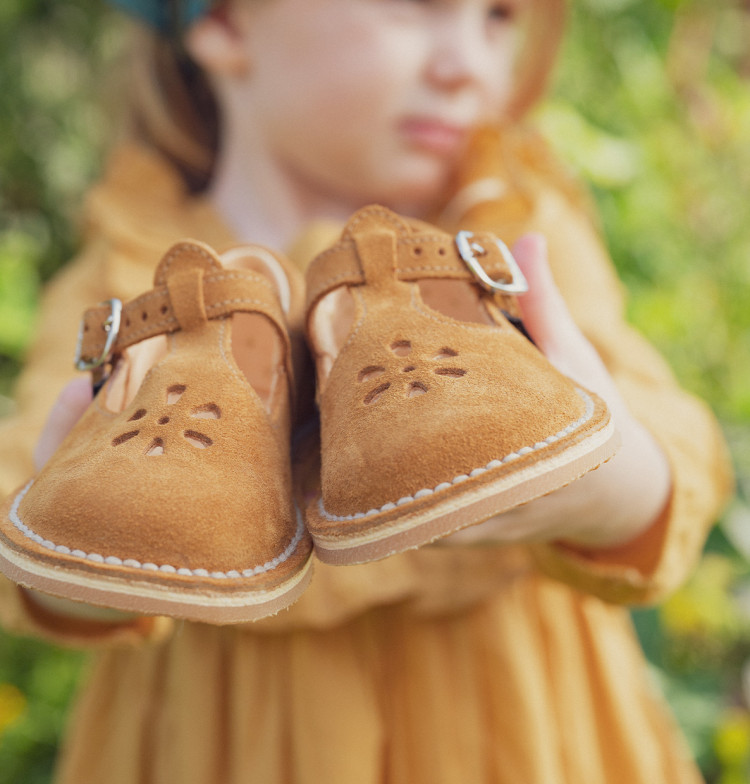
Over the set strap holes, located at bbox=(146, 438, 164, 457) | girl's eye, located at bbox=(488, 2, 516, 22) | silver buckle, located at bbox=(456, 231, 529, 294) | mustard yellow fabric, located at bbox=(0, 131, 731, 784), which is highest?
girl's eye, located at bbox=(488, 2, 516, 22)

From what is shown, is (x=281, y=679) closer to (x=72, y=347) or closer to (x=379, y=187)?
(x=72, y=347)

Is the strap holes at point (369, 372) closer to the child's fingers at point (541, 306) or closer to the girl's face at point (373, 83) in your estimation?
the child's fingers at point (541, 306)

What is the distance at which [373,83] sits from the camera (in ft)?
2.99

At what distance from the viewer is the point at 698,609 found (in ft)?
4.83

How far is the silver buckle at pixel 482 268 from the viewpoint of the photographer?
62cm

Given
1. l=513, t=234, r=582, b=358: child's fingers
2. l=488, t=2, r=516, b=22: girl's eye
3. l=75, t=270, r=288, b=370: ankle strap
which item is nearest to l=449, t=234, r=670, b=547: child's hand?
l=513, t=234, r=582, b=358: child's fingers

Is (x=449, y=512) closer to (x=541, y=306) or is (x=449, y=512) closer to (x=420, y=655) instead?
(x=541, y=306)

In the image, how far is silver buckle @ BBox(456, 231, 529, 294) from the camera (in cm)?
62

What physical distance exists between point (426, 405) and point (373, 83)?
561 millimetres

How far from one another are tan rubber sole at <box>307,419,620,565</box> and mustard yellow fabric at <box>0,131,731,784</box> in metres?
0.30

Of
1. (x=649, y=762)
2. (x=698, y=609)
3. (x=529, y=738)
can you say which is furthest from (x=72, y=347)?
(x=698, y=609)

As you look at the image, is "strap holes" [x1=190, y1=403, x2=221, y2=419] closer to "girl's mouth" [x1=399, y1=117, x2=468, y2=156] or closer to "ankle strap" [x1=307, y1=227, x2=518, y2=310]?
"ankle strap" [x1=307, y1=227, x2=518, y2=310]

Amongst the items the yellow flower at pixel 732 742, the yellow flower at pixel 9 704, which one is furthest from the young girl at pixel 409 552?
the yellow flower at pixel 9 704

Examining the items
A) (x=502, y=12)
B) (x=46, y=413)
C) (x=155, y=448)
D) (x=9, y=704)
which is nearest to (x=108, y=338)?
(x=155, y=448)
